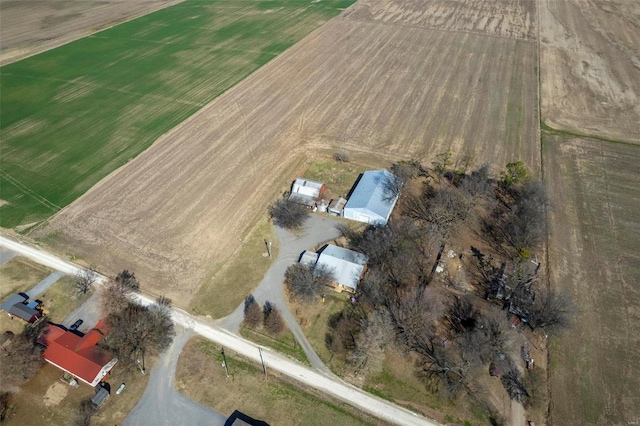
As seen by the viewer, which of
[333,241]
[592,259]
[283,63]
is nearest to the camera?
[592,259]

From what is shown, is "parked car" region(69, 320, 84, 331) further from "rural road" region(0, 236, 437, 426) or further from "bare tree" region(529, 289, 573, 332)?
"bare tree" region(529, 289, 573, 332)

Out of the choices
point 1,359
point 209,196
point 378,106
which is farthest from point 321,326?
point 378,106

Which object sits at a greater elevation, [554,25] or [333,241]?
[554,25]

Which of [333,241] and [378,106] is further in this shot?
[378,106]

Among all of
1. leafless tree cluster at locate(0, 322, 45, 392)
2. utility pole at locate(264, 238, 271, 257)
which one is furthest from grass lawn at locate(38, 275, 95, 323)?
utility pole at locate(264, 238, 271, 257)

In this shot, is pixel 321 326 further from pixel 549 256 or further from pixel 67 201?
pixel 67 201

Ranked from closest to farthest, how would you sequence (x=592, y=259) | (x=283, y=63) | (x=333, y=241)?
(x=592, y=259) → (x=333, y=241) → (x=283, y=63)
